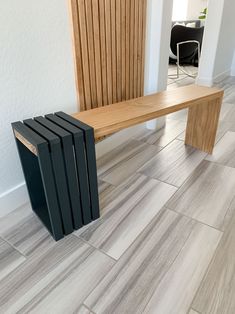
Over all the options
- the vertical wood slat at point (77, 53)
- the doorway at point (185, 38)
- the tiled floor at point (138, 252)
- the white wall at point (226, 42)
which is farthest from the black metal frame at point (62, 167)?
the white wall at point (226, 42)

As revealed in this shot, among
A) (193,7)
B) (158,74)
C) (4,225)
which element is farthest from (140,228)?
(193,7)

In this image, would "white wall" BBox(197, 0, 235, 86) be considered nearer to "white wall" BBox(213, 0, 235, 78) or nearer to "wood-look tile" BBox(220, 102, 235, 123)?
"white wall" BBox(213, 0, 235, 78)

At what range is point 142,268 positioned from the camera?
1066mm

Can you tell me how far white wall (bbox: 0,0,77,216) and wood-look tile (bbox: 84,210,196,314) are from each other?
75 centimetres

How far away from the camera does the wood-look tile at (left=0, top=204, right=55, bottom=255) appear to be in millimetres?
1200

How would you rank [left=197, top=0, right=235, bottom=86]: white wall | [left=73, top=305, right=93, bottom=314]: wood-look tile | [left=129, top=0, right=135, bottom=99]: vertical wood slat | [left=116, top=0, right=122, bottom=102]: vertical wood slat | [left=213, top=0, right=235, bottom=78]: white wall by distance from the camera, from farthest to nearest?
[left=213, top=0, right=235, bottom=78]: white wall < [left=197, top=0, right=235, bottom=86]: white wall < [left=129, top=0, right=135, bottom=99]: vertical wood slat < [left=116, top=0, right=122, bottom=102]: vertical wood slat < [left=73, top=305, right=93, bottom=314]: wood-look tile

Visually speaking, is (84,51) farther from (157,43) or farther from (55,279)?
(55,279)

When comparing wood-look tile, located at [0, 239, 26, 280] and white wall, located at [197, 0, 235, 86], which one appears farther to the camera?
white wall, located at [197, 0, 235, 86]

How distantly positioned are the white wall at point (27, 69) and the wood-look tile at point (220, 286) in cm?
109

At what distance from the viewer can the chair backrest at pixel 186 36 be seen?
4.00 metres

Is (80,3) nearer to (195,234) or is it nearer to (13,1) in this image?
(13,1)

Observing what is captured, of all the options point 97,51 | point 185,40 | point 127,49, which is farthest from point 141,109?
point 185,40

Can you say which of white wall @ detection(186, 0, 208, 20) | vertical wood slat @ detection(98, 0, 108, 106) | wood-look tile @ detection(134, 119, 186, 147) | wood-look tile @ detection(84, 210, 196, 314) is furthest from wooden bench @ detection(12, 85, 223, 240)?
white wall @ detection(186, 0, 208, 20)

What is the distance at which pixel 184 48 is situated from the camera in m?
4.13
